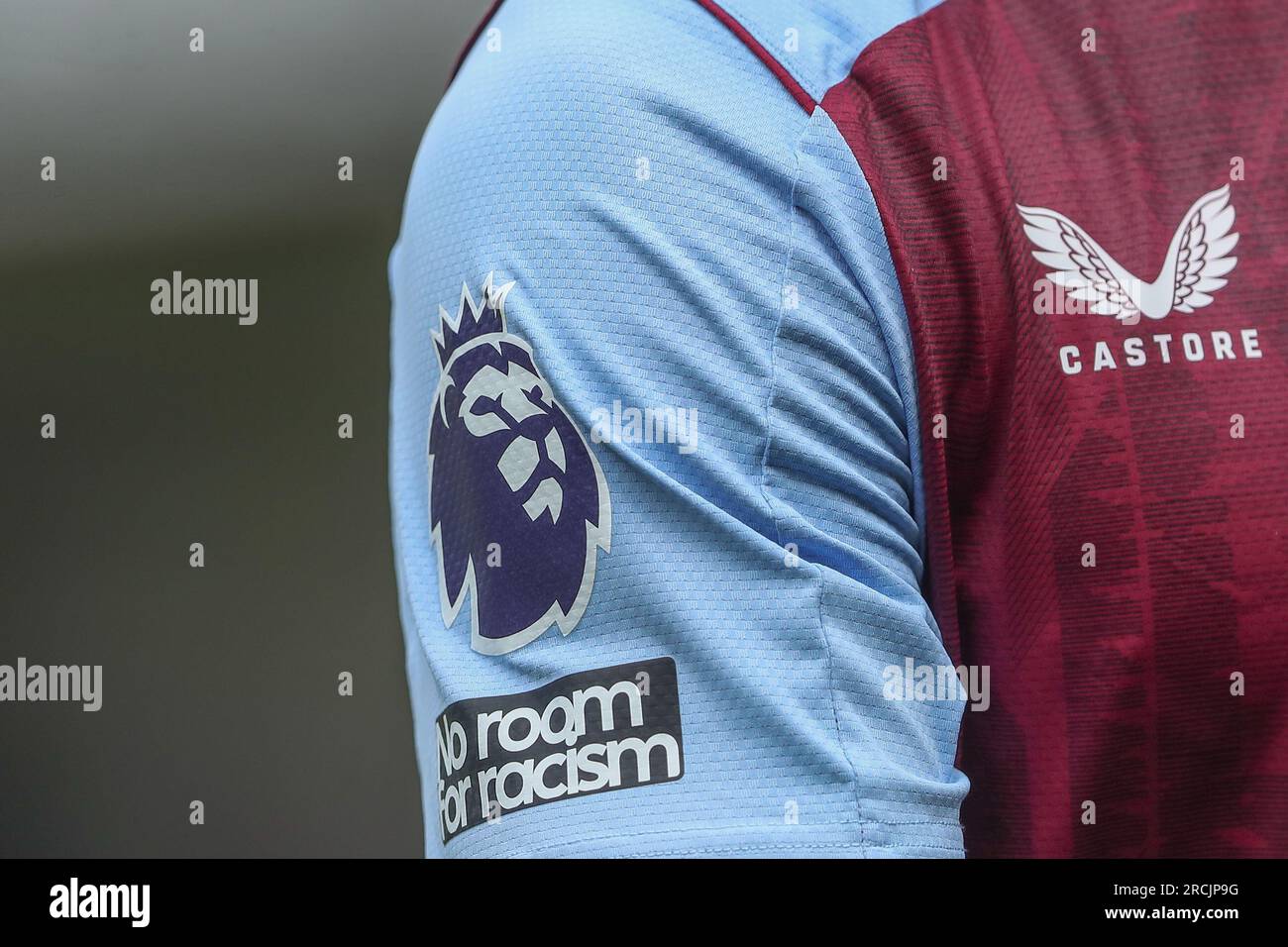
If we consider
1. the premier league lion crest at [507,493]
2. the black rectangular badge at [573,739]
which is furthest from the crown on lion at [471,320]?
the black rectangular badge at [573,739]

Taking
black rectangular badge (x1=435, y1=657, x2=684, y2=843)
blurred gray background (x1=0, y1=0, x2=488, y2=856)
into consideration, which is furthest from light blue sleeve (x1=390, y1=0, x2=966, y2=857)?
blurred gray background (x1=0, y1=0, x2=488, y2=856)

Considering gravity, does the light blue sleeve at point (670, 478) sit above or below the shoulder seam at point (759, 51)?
below

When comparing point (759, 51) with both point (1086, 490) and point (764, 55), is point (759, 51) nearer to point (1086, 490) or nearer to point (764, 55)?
point (764, 55)

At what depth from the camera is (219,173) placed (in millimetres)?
1079

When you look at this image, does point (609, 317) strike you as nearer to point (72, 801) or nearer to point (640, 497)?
point (640, 497)

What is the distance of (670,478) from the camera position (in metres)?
0.34

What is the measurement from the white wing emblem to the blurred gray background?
859 mm

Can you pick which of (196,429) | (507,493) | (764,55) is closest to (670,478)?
(507,493)

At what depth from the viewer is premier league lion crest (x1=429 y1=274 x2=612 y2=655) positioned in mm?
349

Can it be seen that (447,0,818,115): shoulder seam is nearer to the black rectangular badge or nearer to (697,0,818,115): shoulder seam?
(697,0,818,115): shoulder seam

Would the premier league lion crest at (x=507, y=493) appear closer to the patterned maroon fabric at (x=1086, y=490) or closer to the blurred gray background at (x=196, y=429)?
the patterned maroon fabric at (x=1086, y=490)

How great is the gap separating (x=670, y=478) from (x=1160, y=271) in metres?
0.20

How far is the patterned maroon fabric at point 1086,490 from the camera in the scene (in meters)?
0.38
